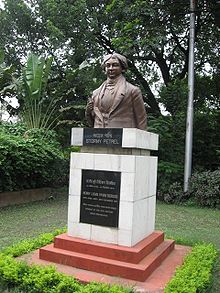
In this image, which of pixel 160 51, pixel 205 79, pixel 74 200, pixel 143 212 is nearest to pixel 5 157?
pixel 74 200

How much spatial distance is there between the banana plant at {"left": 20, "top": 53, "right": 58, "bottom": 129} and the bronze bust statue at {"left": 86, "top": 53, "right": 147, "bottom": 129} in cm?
655

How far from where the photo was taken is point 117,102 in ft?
15.4

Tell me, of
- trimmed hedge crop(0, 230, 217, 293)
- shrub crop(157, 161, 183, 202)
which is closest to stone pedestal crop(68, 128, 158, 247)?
trimmed hedge crop(0, 230, 217, 293)

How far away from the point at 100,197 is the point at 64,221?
325 cm

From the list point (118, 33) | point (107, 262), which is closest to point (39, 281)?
point (107, 262)

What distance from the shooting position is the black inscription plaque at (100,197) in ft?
14.7

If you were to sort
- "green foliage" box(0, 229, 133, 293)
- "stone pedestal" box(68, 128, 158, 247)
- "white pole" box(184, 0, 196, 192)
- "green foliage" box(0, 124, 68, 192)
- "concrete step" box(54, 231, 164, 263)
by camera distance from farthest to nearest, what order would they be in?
"white pole" box(184, 0, 196, 192)
"green foliage" box(0, 124, 68, 192)
"stone pedestal" box(68, 128, 158, 247)
"concrete step" box(54, 231, 164, 263)
"green foliage" box(0, 229, 133, 293)

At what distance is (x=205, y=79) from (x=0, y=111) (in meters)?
9.53

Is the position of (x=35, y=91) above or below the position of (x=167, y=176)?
above

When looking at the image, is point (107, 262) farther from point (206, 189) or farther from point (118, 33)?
point (118, 33)

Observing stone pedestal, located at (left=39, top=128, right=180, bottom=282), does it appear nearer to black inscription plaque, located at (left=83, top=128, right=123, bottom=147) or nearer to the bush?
black inscription plaque, located at (left=83, top=128, right=123, bottom=147)

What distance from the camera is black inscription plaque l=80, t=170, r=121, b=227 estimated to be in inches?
177

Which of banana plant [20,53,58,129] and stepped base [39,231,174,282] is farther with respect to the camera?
banana plant [20,53,58,129]

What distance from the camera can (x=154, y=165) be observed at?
518 cm
